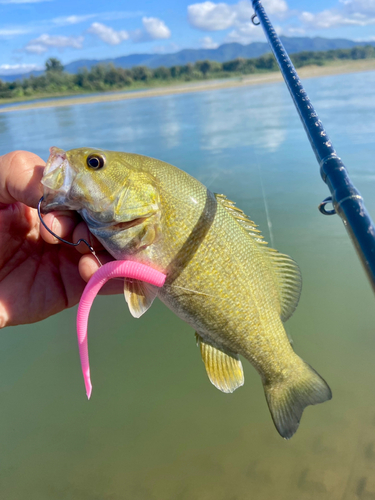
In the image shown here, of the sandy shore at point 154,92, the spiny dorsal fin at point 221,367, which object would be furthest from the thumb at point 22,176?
the sandy shore at point 154,92

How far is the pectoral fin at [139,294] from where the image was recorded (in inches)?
66.2

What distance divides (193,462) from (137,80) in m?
51.0

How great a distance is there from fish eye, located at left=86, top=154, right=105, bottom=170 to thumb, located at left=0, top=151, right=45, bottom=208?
325 millimetres

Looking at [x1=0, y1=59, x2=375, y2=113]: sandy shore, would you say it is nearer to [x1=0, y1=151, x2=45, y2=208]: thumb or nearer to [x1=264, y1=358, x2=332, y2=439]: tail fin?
[x1=0, y1=151, x2=45, y2=208]: thumb

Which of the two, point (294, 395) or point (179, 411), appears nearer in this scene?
point (294, 395)

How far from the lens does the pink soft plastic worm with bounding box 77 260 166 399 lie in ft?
5.06

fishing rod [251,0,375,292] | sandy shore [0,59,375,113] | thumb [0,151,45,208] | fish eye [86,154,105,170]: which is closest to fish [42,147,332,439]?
fish eye [86,154,105,170]

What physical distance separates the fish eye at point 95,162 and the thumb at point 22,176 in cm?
32

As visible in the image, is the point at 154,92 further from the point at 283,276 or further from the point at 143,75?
the point at 283,276

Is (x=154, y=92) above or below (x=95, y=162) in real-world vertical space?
below

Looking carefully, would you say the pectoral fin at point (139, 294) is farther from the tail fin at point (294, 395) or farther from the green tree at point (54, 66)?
the green tree at point (54, 66)

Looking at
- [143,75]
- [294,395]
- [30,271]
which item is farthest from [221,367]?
[143,75]

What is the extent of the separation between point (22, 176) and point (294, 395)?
1.72m

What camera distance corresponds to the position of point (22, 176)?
1.78 meters
